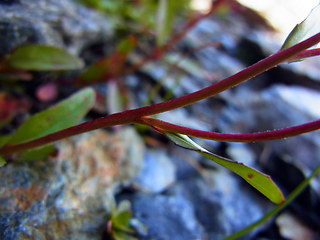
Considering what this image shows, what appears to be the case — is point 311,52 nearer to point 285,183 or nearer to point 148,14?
point 285,183

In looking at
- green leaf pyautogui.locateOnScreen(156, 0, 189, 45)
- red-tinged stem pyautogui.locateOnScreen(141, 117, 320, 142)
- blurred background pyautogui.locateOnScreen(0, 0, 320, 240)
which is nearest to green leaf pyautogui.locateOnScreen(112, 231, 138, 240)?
blurred background pyautogui.locateOnScreen(0, 0, 320, 240)

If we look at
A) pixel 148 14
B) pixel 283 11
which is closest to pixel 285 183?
pixel 148 14

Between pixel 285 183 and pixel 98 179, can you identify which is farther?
pixel 285 183

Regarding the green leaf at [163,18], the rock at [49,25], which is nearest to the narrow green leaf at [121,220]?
the rock at [49,25]

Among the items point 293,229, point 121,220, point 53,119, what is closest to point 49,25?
point 53,119

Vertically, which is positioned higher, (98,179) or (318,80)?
(318,80)
